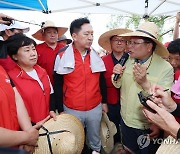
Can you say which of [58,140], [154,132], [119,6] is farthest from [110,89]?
[119,6]

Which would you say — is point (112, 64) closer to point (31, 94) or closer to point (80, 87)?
point (80, 87)

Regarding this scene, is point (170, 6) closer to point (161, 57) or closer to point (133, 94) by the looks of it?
point (161, 57)

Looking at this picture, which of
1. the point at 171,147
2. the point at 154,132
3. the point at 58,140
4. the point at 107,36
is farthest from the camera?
the point at 107,36

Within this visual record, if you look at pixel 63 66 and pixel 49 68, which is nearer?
pixel 63 66

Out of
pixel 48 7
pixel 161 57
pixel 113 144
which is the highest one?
pixel 48 7

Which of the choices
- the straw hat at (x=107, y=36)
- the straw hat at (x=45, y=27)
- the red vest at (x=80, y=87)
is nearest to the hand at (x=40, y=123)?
the red vest at (x=80, y=87)

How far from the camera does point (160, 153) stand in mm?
1380

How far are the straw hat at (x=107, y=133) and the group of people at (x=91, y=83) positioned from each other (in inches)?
2.4

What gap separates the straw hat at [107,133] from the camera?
2.80m

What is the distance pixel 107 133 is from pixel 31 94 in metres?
1.09

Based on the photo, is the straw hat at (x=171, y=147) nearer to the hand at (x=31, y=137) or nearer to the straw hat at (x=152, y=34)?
the hand at (x=31, y=137)

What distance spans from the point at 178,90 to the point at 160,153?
856mm

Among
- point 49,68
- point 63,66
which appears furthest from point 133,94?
point 49,68

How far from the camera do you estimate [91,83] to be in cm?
266
